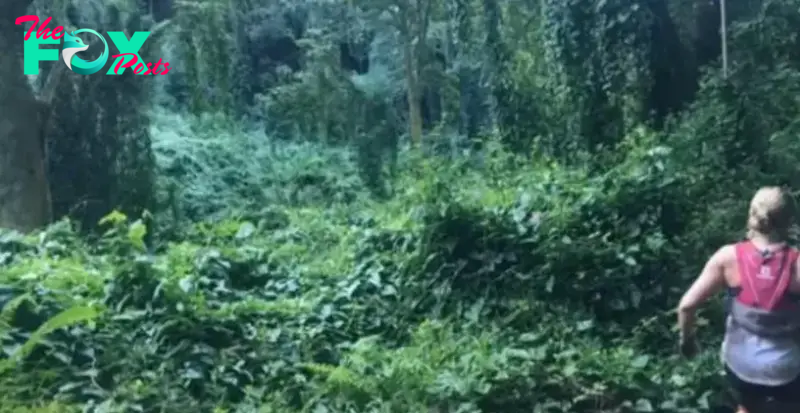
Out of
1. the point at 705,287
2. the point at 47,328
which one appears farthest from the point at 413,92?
the point at 705,287

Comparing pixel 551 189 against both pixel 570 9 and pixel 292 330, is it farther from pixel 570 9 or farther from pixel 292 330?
pixel 570 9

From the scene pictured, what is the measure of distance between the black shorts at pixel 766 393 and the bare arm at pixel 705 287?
267 millimetres

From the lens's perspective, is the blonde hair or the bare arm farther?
the bare arm

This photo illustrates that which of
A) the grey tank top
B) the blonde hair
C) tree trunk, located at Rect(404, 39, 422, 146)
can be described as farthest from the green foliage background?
the blonde hair

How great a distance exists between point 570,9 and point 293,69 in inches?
231

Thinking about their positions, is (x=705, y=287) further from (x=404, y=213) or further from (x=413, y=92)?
(x=413, y=92)

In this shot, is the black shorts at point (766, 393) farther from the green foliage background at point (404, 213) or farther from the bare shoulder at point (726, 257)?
the green foliage background at point (404, 213)

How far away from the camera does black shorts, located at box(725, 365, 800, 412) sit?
3.88 m

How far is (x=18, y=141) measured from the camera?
996 centimetres

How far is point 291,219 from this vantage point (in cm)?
1139

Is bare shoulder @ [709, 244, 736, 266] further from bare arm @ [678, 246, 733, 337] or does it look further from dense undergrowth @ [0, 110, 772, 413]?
dense undergrowth @ [0, 110, 772, 413]

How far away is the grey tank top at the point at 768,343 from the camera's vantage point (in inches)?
152

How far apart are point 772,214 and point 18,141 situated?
8.00 meters

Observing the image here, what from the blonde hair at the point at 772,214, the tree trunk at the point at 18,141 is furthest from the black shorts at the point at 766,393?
the tree trunk at the point at 18,141
